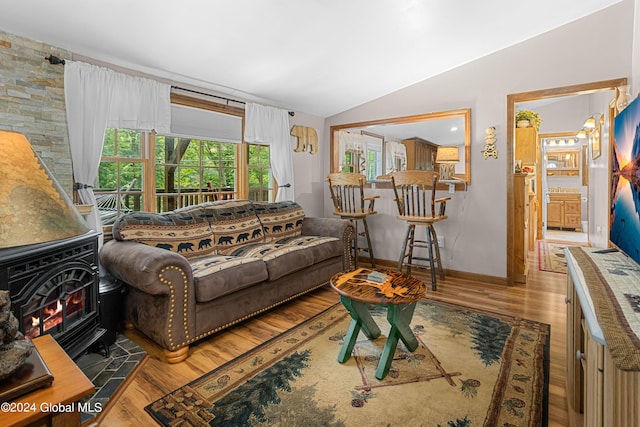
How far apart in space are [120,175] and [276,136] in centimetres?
184

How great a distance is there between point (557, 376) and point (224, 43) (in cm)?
325

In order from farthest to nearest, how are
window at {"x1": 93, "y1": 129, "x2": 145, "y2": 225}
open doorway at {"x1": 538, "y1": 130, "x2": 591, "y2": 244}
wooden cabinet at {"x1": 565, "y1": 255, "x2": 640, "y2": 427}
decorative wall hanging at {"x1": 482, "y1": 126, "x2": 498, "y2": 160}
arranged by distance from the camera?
open doorway at {"x1": 538, "y1": 130, "x2": 591, "y2": 244}
decorative wall hanging at {"x1": 482, "y1": 126, "x2": 498, "y2": 160}
window at {"x1": 93, "y1": 129, "x2": 145, "y2": 225}
wooden cabinet at {"x1": 565, "y1": 255, "x2": 640, "y2": 427}

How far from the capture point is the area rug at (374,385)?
1.56 m

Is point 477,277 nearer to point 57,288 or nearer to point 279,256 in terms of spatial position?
point 279,256

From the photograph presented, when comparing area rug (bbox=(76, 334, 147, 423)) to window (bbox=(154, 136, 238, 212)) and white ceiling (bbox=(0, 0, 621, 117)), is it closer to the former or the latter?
window (bbox=(154, 136, 238, 212))

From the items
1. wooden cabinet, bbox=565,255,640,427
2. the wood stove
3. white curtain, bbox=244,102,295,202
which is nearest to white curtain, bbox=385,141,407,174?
white curtain, bbox=244,102,295,202

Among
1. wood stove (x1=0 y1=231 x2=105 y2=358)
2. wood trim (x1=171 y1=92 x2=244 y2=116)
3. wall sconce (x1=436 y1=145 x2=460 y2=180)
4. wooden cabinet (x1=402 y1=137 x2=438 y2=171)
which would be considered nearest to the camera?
wood stove (x1=0 y1=231 x2=105 y2=358)

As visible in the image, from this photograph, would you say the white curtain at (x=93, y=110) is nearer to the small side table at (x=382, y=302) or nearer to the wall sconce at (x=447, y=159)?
the small side table at (x=382, y=302)

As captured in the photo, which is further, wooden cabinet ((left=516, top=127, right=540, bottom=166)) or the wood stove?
wooden cabinet ((left=516, top=127, right=540, bottom=166))

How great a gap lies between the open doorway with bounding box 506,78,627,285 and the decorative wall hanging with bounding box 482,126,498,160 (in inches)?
5.2

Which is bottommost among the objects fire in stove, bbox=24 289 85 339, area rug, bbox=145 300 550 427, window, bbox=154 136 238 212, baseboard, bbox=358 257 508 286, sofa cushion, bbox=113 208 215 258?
area rug, bbox=145 300 550 427

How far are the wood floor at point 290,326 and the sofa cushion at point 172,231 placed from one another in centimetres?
70

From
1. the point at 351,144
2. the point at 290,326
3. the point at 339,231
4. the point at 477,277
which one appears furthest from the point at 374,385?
the point at 351,144

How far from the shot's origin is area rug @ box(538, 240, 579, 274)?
14.1ft
